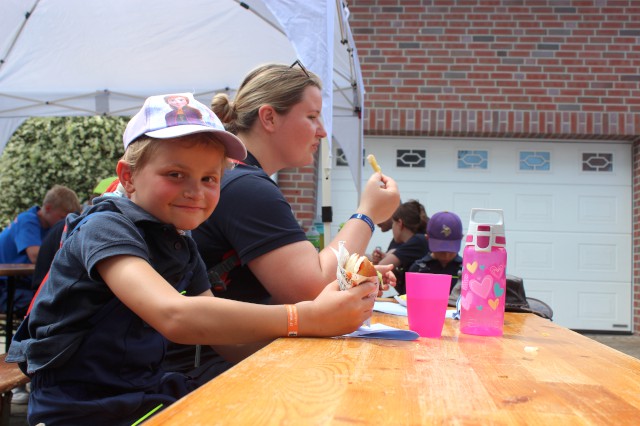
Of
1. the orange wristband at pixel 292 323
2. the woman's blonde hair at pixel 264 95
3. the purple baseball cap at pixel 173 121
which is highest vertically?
the woman's blonde hair at pixel 264 95

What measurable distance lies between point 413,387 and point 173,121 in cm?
92

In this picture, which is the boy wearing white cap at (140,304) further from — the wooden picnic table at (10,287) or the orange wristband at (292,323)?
the wooden picnic table at (10,287)

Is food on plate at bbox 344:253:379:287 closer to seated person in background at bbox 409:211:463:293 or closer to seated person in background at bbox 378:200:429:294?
seated person in background at bbox 409:211:463:293

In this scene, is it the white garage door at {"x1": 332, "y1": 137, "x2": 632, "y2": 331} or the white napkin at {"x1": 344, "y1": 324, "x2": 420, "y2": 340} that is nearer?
the white napkin at {"x1": 344, "y1": 324, "x2": 420, "y2": 340}

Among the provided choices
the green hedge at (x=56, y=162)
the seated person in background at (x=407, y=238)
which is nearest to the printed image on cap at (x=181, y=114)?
the seated person in background at (x=407, y=238)

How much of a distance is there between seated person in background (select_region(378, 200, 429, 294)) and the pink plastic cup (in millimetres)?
3422

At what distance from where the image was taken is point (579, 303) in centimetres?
789

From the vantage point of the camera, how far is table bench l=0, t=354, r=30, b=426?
2.66 meters

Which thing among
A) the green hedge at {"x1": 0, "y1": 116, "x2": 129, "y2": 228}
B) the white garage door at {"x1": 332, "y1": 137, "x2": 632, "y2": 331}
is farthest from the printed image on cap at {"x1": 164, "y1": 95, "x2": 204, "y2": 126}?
the green hedge at {"x1": 0, "y1": 116, "x2": 129, "y2": 228}

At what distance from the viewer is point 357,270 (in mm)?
1618

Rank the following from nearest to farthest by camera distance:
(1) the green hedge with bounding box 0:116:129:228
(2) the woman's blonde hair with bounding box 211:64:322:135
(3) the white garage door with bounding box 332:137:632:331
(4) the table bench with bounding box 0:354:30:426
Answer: (2) the woman's blonde hair with bounding box 211:64:322:135, (4) the table bench with bounding box 0:354:30:426, (3) the white garage door with bounding box 332:137:632:331, (1) the green hedge with bounding box 0:116:129:228

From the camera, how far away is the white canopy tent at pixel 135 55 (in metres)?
5.25

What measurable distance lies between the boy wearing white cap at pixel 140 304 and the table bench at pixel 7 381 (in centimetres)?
116

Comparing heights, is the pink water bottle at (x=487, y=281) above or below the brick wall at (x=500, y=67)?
below
